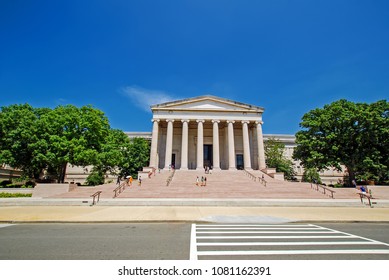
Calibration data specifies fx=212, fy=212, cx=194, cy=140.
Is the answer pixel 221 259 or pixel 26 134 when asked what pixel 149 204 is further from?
pixel 26 134

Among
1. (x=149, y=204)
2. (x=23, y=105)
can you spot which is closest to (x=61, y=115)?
(x=23, y=105)

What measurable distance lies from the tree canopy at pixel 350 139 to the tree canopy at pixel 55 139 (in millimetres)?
28379

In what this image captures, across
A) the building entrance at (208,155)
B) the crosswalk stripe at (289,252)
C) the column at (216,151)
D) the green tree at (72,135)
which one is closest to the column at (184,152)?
the column at (216,151)

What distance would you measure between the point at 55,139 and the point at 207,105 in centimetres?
2586

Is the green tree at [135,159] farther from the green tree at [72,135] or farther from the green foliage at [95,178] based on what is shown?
the green tree at [72,135]

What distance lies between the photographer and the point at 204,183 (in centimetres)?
2638

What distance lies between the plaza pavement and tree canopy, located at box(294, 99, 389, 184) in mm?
5506

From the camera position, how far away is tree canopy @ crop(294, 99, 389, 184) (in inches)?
1107

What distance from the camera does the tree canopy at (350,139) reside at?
28.1 meters

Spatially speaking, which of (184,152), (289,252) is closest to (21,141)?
(184,152)

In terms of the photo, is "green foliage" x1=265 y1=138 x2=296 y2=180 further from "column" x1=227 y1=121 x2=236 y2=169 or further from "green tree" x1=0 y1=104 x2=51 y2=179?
"green tree" x1=0 y1=104 x2=51 y2=179

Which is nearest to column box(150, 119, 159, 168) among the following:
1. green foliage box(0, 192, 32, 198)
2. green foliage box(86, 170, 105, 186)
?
green foliage box(86, 170, 105, 186)
